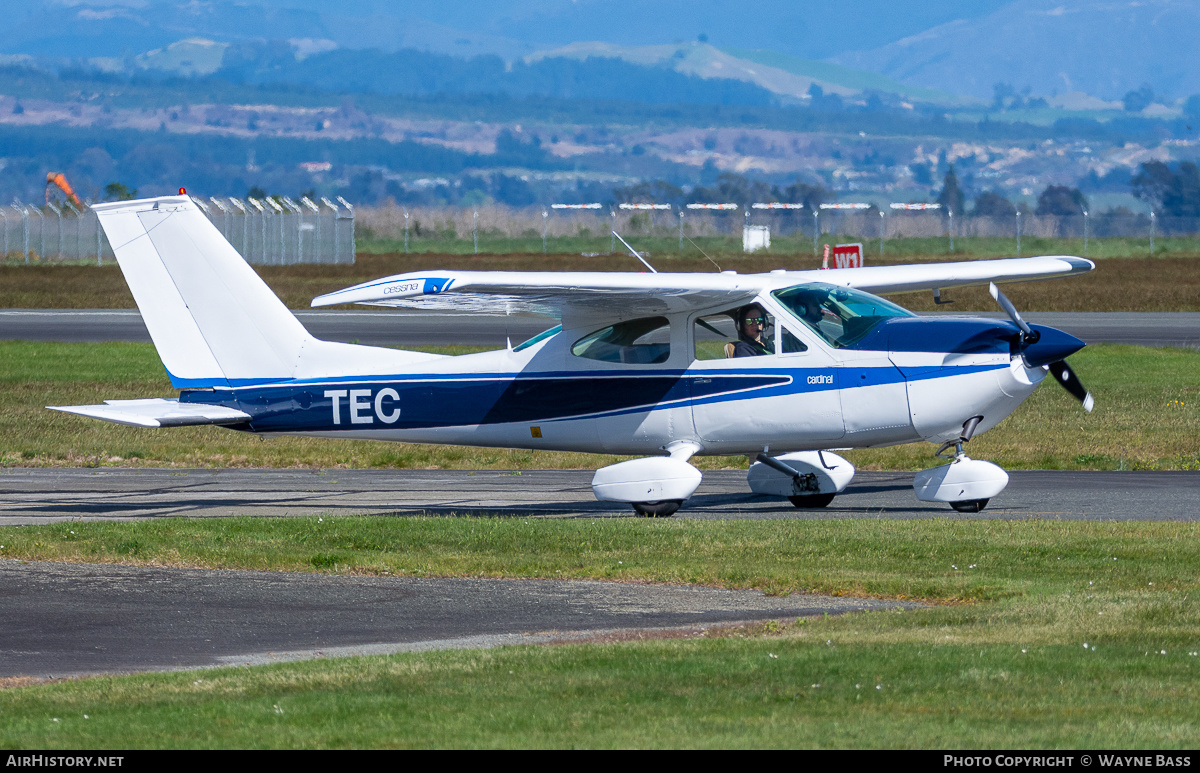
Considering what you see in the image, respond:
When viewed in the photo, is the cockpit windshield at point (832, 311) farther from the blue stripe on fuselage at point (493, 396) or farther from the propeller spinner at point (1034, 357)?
the propeller spinner at point (1034, 357)

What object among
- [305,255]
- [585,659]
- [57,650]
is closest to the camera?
[585,659]

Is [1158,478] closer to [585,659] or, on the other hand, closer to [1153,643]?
[1153,643]

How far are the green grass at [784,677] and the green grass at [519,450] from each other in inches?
290

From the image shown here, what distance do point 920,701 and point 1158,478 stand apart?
10.9m

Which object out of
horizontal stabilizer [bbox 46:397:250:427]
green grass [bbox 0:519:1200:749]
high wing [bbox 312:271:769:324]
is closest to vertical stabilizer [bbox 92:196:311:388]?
horizontal stabilizer [bbox 46:397:250:427]

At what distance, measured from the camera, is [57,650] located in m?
8.76

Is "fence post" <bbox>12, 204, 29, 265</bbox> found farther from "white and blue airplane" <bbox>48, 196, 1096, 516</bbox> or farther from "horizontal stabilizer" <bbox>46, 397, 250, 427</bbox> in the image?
"horizontal stabilizer" <bbox>46, 397, 250, 427</bbox>

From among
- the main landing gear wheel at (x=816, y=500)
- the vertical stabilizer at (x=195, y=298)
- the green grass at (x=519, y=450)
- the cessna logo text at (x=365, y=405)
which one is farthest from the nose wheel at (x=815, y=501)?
the vertical stabilizer at (x=195, y=298)

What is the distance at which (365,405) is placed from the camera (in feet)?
49.2

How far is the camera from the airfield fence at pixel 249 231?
6544cm

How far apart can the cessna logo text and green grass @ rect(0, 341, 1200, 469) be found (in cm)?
453

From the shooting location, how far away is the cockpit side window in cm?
1440

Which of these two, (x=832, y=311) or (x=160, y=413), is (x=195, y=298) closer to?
(x=160, y=413)

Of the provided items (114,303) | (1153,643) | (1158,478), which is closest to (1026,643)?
(1153,643)
